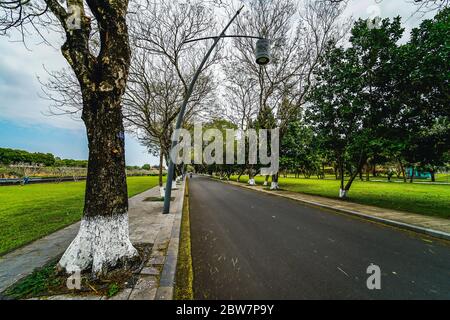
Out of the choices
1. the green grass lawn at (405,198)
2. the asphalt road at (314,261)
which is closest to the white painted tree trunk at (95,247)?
the asphalt road at (314,261)

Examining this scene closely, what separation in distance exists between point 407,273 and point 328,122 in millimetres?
9968

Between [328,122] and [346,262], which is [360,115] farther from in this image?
[346,262]

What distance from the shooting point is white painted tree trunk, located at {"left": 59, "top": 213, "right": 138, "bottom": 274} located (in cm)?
311

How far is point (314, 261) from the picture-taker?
147 inches

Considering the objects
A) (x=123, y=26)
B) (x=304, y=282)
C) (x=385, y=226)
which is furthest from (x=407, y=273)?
(x=123, y=26)

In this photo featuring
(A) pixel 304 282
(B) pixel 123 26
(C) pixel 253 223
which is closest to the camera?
(A) pixel 304 282

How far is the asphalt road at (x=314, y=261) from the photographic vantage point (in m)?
2.81

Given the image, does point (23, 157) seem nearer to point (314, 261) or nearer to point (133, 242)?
point (133, 242)
